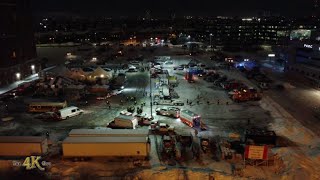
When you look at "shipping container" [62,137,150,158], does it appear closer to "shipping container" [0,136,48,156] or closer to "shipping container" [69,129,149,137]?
"shipping container" [69,129,149,137]

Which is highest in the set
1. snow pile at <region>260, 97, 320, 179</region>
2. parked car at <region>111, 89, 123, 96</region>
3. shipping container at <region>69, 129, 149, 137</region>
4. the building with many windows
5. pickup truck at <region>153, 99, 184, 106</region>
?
the building with many windows

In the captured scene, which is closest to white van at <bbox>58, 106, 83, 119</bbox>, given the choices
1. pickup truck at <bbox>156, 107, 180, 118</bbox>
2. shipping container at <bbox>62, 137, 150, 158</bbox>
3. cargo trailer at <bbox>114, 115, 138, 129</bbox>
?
cargo trailer at <bbox>114, 115, 138, 129</bbox>

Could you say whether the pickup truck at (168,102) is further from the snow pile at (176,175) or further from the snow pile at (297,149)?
the snow pile at (176,175)

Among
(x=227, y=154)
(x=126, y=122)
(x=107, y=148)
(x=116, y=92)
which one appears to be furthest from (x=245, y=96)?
(x=107, y=148)

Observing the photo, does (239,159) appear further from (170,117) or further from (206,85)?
(206,85)

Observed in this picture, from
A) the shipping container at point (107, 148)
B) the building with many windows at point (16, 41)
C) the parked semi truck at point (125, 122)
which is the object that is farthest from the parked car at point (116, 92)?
the shipping container at point (107, 148)

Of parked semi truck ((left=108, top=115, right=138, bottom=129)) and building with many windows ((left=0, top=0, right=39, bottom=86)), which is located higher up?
building with many windows ((left=0, top=0, right=39, bottom=86))
